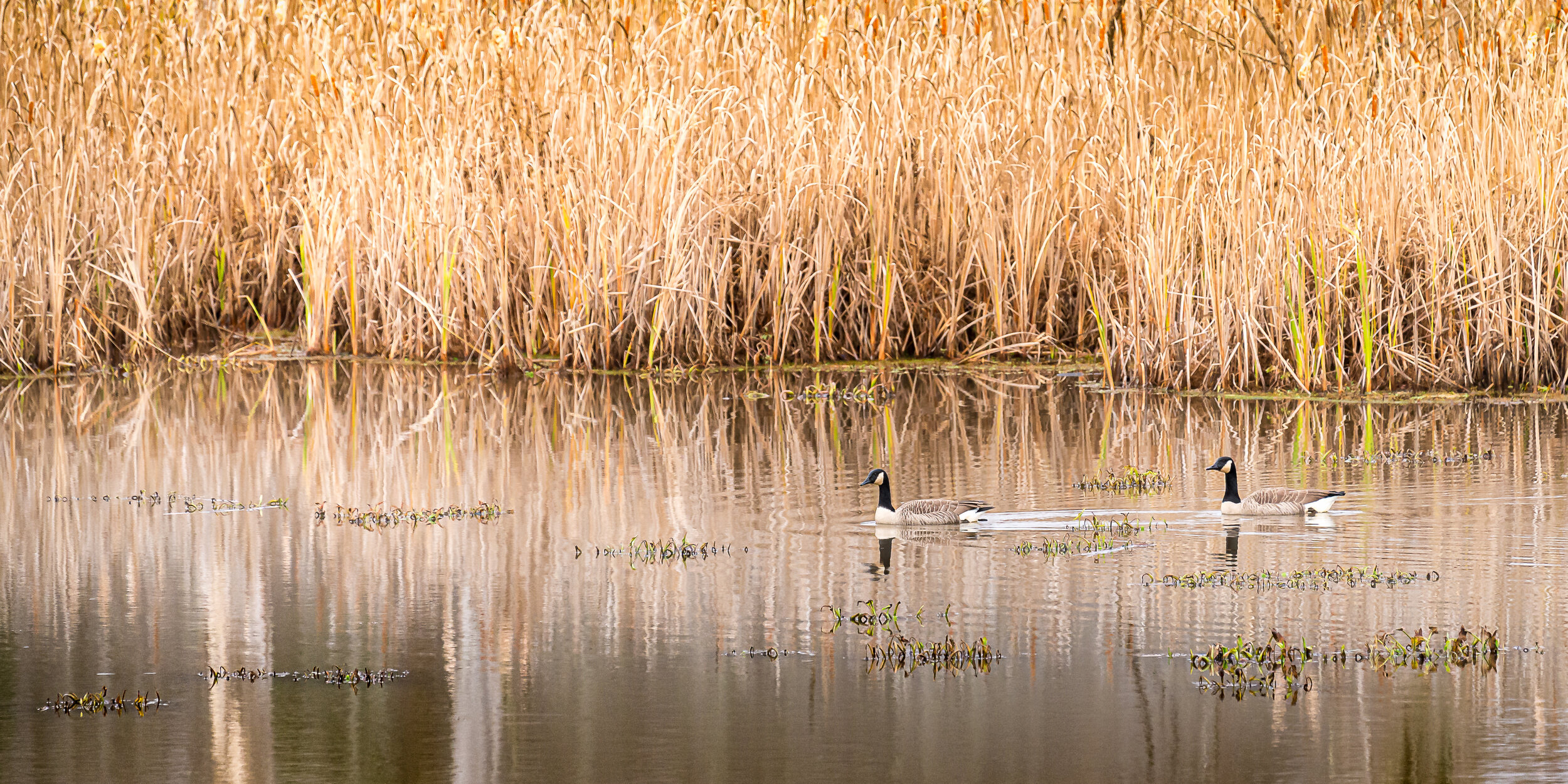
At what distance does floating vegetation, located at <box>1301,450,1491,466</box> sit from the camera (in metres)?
11.2

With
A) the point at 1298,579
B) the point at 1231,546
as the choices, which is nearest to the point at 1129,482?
the point at 1231,546

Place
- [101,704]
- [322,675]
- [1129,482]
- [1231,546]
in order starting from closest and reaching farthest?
[101,704]
[322,675]
[1231,546]
[1129,482]

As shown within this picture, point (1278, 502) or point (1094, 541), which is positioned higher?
point (1278, 502)

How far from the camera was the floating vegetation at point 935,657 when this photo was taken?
694 centimetres

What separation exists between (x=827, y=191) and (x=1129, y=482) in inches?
217

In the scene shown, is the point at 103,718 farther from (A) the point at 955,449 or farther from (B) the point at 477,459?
(A) the point at 955,449

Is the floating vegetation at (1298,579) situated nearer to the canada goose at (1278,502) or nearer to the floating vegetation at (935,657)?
the floating vegetation at (935,657)

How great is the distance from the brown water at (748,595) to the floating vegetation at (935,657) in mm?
61

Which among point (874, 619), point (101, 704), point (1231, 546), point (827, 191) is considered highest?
point (827, 191)

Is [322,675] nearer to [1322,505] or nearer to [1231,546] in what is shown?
[1231,546]

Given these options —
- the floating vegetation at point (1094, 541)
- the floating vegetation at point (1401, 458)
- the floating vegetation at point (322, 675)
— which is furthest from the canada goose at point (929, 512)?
the floating vegetation at point (322, 675)

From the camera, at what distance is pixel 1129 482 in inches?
421

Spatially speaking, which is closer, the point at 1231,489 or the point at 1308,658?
the point at 1308,658

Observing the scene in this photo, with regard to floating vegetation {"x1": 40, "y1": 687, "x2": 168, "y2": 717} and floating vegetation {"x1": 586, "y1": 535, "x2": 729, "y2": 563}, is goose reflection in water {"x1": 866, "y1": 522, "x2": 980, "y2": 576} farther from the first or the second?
floating vegetation {"x1": 40, "y1": 687, "x2": 168, "y2": 717}
